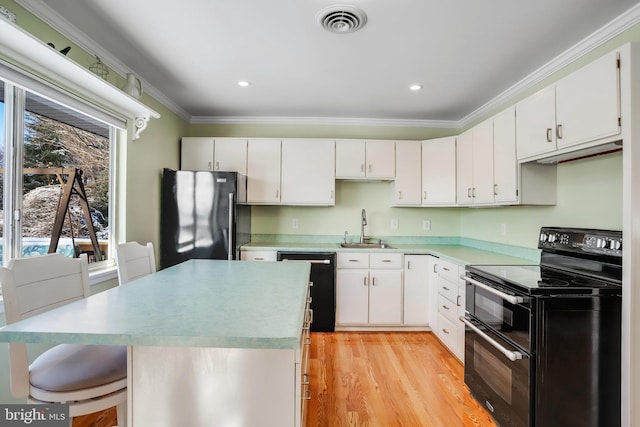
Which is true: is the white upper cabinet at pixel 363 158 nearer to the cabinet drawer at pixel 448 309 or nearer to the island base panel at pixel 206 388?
the cabinet drawer at pixel 448 309

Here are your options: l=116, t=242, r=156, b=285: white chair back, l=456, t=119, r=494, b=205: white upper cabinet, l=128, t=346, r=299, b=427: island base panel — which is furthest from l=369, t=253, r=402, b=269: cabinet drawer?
l=128, t=346, r=299, b=427: island base panel

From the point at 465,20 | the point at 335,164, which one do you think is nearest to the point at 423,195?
the point at 335,164

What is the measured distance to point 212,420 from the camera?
0.95 metres

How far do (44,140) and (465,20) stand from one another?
8.85 ft

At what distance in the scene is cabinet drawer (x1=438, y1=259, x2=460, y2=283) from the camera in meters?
2.63

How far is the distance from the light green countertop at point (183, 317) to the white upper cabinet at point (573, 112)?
1.73 metres

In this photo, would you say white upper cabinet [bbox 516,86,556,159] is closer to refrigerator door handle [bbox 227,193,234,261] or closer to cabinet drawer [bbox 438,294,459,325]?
cabinet drawer [bbox 438,294,459,325]

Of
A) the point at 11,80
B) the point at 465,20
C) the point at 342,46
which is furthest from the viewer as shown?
the point at 342,46

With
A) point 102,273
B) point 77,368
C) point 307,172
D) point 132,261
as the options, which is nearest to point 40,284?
point 77,368

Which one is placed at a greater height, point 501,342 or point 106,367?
point 106,367

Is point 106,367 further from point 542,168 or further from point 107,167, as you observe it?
point 542,168

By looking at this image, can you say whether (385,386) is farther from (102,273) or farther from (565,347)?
(102,273)

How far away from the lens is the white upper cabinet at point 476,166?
2.69 metres

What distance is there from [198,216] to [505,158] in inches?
108
